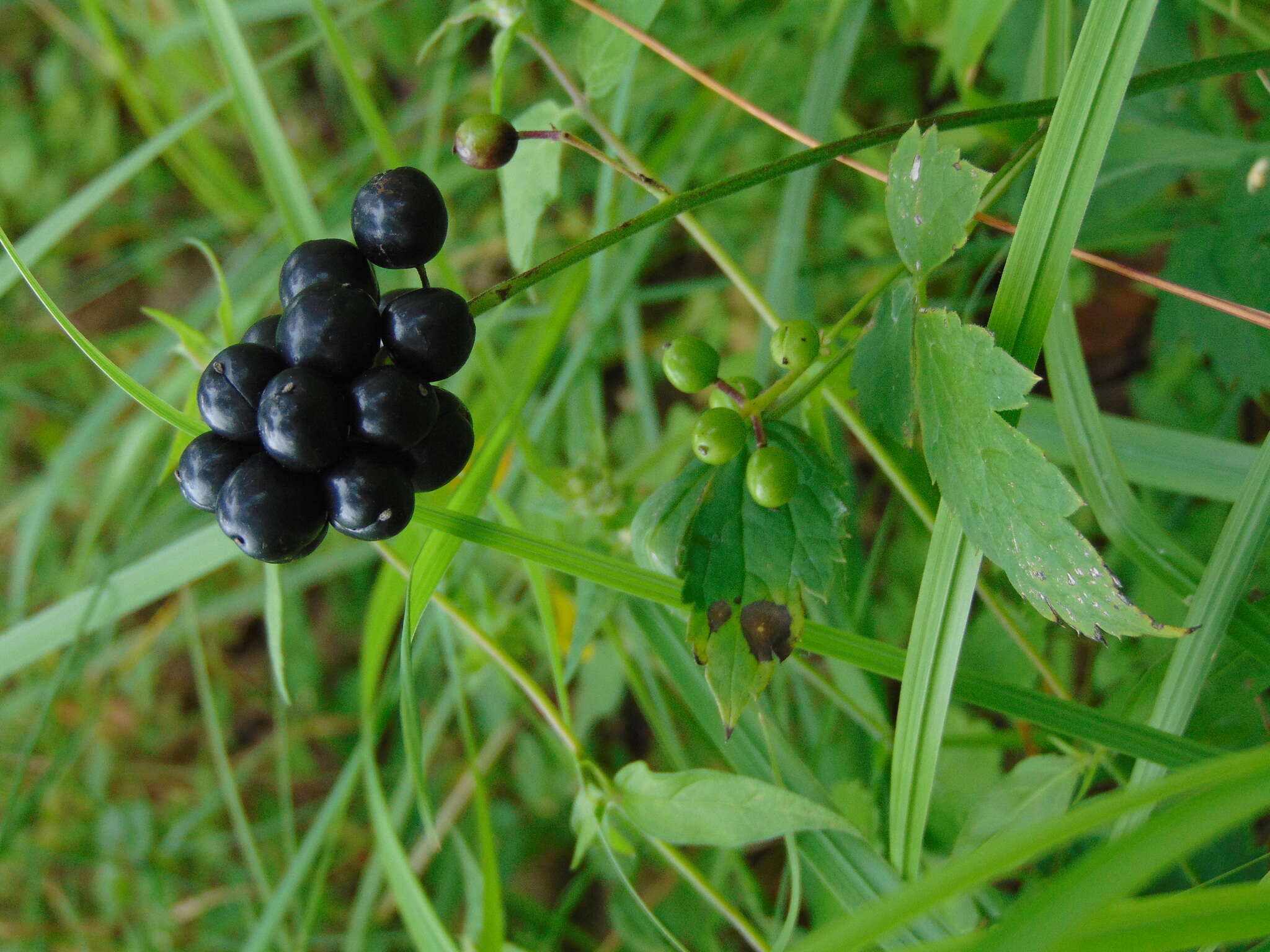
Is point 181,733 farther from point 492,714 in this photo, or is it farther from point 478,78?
point 478,78

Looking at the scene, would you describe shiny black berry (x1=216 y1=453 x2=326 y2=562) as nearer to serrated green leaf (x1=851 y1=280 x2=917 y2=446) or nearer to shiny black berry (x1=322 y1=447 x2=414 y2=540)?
shiny black berry (x1=322 y1=447 x2=414 y2=540)

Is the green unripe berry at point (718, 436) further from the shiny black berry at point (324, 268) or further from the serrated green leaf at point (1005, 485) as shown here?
the shiny black berry at point (324, 268)

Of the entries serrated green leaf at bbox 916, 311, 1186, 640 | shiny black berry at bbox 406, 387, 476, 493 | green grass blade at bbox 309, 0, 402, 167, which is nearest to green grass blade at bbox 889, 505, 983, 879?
serrated green leaf at bbox 916, 311, 1186, 640

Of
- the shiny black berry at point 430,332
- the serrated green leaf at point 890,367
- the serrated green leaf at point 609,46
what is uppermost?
the serrated green leaf at point 609,46

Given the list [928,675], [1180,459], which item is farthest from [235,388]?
[1180,459]

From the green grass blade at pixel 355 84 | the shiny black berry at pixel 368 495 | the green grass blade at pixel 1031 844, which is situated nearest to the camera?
the green grass blade at pixel 1031 844

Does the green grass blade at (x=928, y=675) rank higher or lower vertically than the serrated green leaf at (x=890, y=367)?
lower

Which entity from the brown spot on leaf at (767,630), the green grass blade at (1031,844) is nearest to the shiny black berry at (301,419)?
the brown spot on leaf at (767,630)
